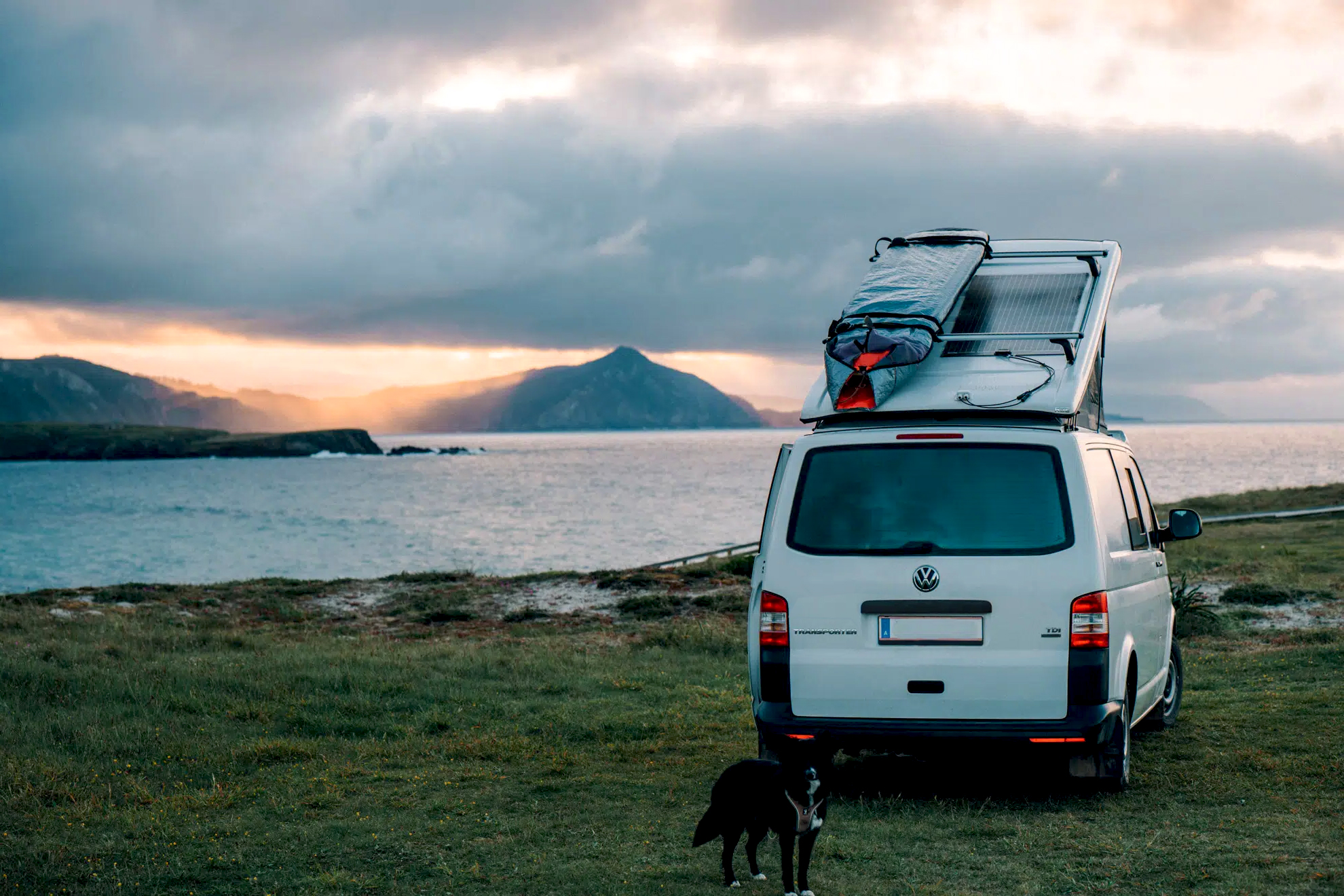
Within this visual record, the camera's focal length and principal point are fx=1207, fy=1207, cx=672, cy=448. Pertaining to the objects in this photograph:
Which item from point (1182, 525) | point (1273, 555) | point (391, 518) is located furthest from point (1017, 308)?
point (391, 518)

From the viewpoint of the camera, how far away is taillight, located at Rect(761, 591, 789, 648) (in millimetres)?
7340

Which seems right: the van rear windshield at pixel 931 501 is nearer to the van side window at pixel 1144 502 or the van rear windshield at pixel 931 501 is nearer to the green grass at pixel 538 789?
the green grass at pixel 538 789

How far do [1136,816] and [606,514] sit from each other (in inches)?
3215

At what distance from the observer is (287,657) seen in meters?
16.4

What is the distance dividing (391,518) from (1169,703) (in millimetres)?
83427

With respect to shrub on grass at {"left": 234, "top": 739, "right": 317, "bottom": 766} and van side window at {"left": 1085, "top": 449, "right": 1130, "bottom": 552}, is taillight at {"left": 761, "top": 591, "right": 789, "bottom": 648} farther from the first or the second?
shrub on grass at {"left": 234, "top": 739, "right": 317, "bottom": 766}

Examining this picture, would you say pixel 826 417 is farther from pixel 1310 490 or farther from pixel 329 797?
pixel 1310 490

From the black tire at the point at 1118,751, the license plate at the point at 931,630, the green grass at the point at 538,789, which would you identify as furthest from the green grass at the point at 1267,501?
the license plate at the point at 931,630

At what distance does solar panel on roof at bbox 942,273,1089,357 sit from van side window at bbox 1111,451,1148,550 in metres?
1.04

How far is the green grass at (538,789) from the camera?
6289mm

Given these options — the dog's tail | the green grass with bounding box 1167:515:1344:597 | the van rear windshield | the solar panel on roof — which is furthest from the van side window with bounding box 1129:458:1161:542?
the green grass with bounding box 1167:515:1344:597

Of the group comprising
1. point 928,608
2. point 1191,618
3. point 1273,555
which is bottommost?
point 1273,555

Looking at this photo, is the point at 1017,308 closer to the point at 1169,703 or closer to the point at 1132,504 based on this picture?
the point at 1132,504

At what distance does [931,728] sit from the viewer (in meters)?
7.14
